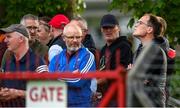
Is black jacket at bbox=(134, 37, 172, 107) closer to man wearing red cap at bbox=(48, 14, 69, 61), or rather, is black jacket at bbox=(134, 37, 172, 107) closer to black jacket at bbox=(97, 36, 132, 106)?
black jacket at bbox=(97, 36, 132, 106)

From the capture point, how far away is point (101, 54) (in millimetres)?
8383

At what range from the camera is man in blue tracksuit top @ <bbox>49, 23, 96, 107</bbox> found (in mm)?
6863

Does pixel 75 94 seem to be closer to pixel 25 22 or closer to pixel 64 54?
pixel 64 54

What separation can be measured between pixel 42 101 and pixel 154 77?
2.09 meters

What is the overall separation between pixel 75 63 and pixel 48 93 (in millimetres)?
2282

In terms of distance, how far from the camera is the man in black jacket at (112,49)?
7.83 m

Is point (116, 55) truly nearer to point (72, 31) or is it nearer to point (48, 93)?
point (72, 31)

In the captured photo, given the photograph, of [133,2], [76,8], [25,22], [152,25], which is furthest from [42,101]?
[76,8]

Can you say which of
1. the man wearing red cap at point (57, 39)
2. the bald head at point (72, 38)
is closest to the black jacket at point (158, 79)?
the bald head at point (72, 38)

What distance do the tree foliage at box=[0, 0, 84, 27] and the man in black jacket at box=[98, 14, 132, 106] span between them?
13.4ft

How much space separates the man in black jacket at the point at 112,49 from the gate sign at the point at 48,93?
264cm

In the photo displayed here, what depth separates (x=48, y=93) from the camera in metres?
4.82

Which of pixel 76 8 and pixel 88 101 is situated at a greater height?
pixel 76 8

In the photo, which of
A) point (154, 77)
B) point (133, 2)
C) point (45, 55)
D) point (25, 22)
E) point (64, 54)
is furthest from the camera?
point (133, 2)
